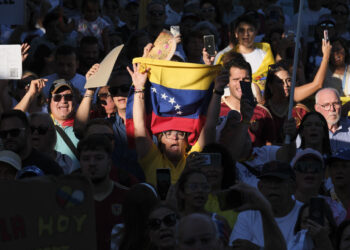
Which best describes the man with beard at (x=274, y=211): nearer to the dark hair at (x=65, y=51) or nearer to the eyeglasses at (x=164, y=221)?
the eyeglasses at (x=164, y=221)

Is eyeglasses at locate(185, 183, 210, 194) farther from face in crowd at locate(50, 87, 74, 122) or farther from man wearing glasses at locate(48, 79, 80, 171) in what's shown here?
face in crowd at locate(50, 87, 74, 122)

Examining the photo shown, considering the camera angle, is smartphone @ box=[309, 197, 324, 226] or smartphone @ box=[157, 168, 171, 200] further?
smartphone @ box=[157, 168, 171, 200]

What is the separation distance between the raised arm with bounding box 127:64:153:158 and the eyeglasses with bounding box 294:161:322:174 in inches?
55.1

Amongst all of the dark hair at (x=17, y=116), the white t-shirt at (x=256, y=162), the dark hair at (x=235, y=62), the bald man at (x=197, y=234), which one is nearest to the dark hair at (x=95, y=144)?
the dark hair at (x=17, y=116)

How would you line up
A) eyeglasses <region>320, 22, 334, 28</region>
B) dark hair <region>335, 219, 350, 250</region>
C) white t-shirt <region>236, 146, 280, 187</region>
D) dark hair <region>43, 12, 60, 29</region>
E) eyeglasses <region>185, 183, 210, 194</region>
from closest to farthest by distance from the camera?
dark hair <region>335, 219, 350, 250</region>
eyeglasses <region>185, 183, 210, 194</region>
white t-shirt <region>236, 146, 280, 187</region>
eyeglasses <region>320, 22, 334, 28</region>
dark hair <region>43, 12, 60, 29</region>

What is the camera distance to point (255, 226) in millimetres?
7121

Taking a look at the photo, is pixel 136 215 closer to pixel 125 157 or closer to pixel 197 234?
pixel 197 234

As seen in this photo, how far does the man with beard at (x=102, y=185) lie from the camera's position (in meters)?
7.35

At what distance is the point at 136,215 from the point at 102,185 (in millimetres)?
673

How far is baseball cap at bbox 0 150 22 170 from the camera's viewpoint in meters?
7.73

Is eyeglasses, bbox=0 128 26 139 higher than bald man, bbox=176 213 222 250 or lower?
higher

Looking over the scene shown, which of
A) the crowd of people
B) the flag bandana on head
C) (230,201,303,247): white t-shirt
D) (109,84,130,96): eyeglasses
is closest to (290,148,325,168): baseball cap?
the crowd of people

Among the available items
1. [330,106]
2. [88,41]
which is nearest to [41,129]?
[330,106]

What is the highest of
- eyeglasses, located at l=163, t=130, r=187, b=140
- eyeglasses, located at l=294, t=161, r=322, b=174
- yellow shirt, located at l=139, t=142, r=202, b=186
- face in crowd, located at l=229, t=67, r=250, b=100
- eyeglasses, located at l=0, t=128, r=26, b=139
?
face in crowd, located at l=229, t=67, r=250, b=100
